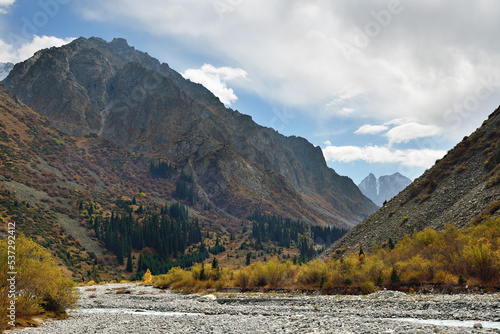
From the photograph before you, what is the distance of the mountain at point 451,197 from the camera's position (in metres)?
39.4

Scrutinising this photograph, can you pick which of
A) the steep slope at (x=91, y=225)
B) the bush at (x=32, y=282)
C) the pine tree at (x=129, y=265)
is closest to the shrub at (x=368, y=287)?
the bush at (x=32, y=282)

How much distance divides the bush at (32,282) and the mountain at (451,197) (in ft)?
146

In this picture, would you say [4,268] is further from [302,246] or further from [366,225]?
[302,246]

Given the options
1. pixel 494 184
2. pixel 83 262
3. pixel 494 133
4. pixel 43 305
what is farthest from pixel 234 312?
pixel 83 262

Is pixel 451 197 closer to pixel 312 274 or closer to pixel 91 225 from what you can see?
pixel 312 274

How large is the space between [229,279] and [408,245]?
2885 centimetres

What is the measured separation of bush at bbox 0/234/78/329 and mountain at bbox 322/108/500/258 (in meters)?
44.5

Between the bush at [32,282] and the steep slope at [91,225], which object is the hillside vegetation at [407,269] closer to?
the bush at [32,282]

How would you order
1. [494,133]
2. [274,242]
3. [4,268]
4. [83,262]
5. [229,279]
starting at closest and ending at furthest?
1. [4,268]
2. [229,279]
3. [494,133]
4. [83,262]
5. [274,242]

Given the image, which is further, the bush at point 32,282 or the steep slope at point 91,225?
the steep slope at point 91,225

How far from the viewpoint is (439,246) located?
98.4 ft

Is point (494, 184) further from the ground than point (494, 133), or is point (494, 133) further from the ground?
point (494, 133)

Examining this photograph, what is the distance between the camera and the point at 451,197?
153 feet

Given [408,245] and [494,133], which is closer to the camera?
[408,245]
